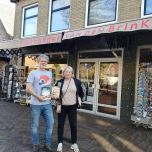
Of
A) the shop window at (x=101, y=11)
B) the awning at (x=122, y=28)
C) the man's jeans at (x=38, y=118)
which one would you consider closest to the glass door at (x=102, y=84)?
the shop window at (x=101, y=11)

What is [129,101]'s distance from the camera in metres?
10.9

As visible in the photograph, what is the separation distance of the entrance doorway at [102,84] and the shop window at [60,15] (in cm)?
224

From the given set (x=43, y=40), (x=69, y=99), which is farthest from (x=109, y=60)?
(x=69, y=99)

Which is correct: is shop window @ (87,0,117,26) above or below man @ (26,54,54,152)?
above

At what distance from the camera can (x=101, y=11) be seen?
12.9 metres

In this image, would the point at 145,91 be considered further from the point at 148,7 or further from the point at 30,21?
the point at 30,21

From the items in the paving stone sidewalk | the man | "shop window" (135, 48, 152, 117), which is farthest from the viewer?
"shop window" (135, 48, 152, 117)

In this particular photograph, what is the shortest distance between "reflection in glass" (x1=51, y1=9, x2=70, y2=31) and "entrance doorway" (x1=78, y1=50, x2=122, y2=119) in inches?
85.4

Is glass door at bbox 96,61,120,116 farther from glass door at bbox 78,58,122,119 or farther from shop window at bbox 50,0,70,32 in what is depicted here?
shop window at bbox 50,0,70,32

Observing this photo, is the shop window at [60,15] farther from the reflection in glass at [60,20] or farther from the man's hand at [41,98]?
the man's hand at [41,98]

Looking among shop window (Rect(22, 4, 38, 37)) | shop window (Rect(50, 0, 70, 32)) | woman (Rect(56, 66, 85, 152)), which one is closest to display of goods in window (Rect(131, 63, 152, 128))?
woman (Rect(56, 66, 85, 152))

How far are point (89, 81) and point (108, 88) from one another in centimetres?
104

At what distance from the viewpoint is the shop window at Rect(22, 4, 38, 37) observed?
16.3m

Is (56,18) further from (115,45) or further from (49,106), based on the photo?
(49,106)
